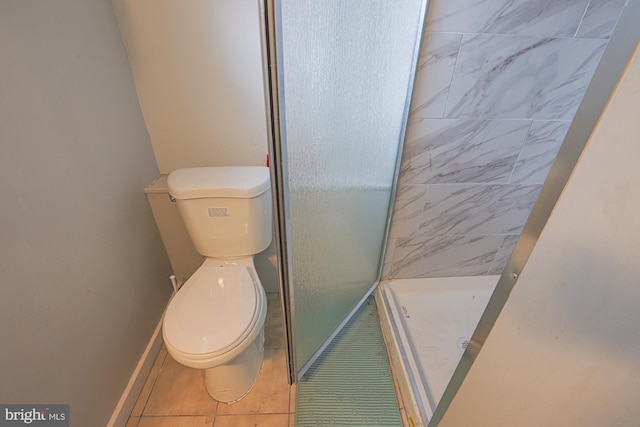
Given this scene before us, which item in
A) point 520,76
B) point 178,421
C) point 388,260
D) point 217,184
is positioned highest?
point 520,76

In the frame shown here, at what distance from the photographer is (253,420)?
3.56 feet

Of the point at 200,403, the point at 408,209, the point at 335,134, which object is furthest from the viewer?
the point at 408,209

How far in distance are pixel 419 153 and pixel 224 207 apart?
34.7 inches

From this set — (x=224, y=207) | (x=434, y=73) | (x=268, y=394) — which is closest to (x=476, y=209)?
(x=434, y=73)

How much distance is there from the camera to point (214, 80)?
117cm

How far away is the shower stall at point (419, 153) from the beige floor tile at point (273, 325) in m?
0.31

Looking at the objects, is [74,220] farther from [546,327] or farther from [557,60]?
[557,60]

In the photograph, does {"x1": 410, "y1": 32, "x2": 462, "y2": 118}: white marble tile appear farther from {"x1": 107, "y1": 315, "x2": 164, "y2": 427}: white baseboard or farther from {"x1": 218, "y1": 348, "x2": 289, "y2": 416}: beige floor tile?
{"x1": 107, "y1": 315, "x2": 164, "y2": 427}: white baseboard

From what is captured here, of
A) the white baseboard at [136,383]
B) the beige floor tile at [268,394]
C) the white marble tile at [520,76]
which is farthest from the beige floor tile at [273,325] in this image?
the white marble tile at [520,76]

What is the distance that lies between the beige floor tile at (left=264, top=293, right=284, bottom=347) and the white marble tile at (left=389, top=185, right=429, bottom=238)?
0.73m

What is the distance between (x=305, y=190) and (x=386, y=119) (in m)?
0.49

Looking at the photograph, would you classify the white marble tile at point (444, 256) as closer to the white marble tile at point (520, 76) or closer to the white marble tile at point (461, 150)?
the white marble tile at point (461, 150)

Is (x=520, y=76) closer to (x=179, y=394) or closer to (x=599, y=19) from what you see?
(x=599, y=19)

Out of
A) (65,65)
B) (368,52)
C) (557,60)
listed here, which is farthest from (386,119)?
(65,65)
